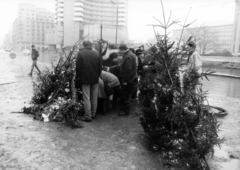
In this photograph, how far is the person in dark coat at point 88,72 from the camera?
5523mm

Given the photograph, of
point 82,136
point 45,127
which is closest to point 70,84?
point 45,127

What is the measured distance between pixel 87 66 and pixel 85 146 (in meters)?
2.03

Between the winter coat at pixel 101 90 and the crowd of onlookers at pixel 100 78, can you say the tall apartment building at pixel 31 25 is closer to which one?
the crowd of onlookers at pixel 100 78

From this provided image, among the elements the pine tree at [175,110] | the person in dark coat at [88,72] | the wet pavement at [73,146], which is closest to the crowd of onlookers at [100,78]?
the person in dark coat at [88,72]

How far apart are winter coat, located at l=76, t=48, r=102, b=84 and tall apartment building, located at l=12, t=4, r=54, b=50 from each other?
132 m

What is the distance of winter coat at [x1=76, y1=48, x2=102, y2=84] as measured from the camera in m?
5.52

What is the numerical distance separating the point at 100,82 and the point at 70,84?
804 millimetres

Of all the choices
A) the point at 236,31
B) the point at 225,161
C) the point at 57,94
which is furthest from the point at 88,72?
the point at 236,31

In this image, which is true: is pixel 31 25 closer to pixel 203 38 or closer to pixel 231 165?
pixel 203 38

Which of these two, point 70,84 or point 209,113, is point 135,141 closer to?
point 209,113

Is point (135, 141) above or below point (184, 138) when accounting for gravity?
below

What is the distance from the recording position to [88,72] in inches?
218

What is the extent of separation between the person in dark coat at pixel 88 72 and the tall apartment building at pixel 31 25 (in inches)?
5176

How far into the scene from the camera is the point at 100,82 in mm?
6203
